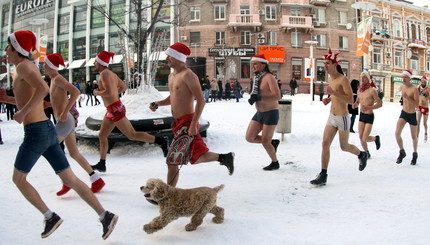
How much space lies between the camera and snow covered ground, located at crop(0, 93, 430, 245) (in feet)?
9.82

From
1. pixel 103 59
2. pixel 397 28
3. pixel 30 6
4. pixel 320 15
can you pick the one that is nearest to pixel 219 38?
pixel 320 15

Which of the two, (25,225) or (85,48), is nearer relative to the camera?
(25,225)

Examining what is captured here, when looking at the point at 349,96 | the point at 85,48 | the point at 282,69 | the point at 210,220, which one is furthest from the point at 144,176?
the point at 85,48

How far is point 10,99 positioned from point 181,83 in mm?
1562

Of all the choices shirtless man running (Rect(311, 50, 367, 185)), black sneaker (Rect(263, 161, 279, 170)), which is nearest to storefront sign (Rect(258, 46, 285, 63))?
black sneaker (Rect(263, 161, 279, 170))

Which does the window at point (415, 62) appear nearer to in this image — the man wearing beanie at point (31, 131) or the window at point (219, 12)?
the window at point (219, 12)

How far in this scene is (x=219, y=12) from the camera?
3447 cm

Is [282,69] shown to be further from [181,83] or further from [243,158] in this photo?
[181,83]

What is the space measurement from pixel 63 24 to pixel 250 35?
73.6 ft

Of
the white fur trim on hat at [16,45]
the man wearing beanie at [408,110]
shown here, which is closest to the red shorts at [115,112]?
the white fur trim on hat at [16,45]

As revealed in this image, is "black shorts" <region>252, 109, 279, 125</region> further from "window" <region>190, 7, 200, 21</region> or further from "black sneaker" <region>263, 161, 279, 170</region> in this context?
"window" <region>190, 7, 200, 21</region>

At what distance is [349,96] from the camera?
15.3 ft

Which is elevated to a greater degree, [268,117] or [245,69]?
[245,69]

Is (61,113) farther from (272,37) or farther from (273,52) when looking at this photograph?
(272,37)
